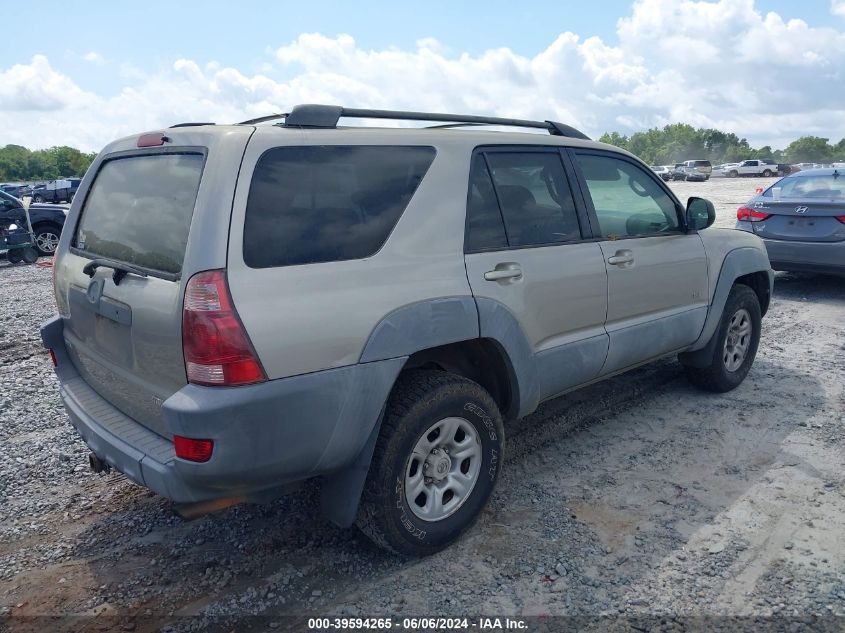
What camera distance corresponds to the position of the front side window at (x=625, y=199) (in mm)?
3979

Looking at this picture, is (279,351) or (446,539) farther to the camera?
(446,539)

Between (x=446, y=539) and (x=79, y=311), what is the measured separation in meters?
2.01

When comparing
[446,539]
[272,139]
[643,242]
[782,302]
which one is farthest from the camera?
[782,302]

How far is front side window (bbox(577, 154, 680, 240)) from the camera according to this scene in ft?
13.1

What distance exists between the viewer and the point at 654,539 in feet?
10.5

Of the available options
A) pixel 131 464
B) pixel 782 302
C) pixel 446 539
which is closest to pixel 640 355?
pixel 446 539

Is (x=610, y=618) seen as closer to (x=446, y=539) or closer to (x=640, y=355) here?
(x=446, y=539)

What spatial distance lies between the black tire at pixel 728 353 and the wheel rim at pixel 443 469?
8.28 ft

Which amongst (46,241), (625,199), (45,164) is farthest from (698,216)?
(45,164)

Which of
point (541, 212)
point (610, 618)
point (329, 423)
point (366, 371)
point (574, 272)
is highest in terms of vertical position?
point (541, 212)

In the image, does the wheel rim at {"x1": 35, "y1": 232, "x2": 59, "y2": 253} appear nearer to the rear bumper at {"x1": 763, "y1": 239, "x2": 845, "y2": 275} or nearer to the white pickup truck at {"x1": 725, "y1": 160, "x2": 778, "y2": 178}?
the rear bumper at {"x1": 763, "y1": 239, "x2": 845, "y2": 275}

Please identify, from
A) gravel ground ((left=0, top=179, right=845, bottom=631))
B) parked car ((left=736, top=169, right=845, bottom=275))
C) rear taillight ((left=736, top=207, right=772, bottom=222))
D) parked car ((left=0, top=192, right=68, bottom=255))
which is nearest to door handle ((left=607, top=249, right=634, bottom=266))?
gravel ground ((left=0, top=179, right=845, bottom=631))

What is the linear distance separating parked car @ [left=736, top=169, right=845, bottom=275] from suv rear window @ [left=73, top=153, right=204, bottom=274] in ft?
25.1

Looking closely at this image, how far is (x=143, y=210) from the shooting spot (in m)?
2.92
